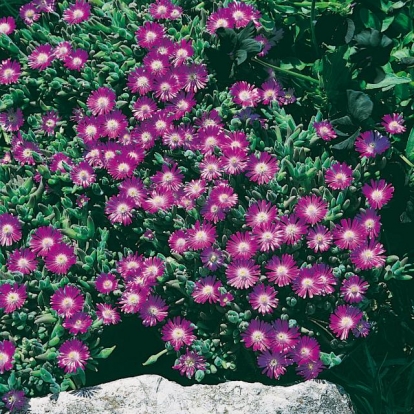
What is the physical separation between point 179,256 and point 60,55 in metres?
1.19

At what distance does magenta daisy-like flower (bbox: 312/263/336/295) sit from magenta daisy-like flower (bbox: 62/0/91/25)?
1.69 meters

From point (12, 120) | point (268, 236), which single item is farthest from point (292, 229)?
point (12, 120)

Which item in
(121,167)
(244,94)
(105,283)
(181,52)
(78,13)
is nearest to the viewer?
(105,283)

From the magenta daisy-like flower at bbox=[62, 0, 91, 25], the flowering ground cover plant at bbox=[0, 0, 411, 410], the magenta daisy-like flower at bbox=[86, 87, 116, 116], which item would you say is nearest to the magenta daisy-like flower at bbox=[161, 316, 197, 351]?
the flowering ground cover plant at bbox=[0, 0, 411, 410]

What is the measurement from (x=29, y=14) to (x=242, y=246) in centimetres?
173

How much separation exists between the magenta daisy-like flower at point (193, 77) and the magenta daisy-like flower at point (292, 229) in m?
0.78

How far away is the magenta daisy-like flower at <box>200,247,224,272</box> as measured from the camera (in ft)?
8.79

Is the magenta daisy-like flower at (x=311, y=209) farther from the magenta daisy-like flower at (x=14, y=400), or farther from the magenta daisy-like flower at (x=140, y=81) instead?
the magenta daisy-like flower at (x=14, y=400)

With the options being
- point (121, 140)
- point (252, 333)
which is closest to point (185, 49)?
point (121, 140)

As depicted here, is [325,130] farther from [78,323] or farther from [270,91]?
[78,323]

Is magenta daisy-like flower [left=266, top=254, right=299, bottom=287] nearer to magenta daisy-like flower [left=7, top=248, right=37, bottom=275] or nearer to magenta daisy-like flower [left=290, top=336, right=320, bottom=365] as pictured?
magenta daisy-like flower [left=290, top=336, right=320, bottom=365]

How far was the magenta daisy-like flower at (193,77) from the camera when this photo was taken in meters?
3.10

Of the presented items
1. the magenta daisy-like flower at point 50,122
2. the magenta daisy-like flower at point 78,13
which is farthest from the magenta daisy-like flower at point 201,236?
the magenta daisy-like flower at point 78,13

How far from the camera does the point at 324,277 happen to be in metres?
2.64
